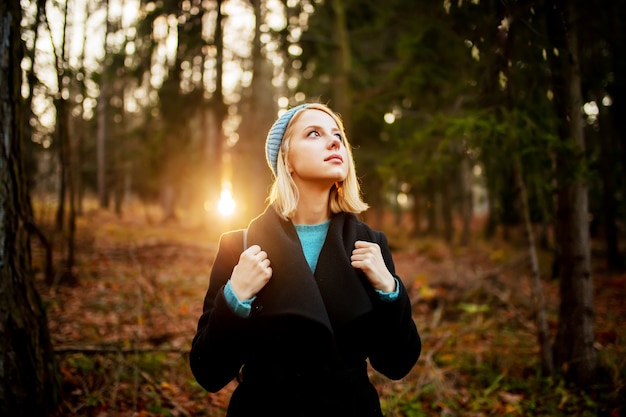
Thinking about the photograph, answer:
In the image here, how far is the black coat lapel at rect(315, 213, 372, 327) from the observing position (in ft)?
5.70

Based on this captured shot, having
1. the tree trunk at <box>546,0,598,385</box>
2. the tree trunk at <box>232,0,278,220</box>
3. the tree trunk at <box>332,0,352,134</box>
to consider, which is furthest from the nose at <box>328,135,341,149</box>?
the tree trunk at <box>232,0,278,220</box>

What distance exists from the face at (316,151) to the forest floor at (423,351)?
114 inches

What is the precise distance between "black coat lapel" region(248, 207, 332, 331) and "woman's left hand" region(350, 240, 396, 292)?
9.4 inches

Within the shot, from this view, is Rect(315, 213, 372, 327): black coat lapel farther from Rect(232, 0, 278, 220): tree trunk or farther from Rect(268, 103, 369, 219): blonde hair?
Rect(232, 0, 278, 220): tree trunk

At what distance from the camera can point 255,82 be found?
12781mm

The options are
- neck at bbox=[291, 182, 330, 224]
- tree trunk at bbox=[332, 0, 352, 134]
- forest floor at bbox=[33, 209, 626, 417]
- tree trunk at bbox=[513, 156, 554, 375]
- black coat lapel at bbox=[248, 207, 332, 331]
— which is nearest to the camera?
black coat lapel at bbox=[248, 207, 332, 331]

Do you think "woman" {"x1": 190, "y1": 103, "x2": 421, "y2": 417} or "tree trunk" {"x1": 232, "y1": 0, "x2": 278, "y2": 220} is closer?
"woman" {"x1": 190, "y1": 103, "x2": 421, "y2": 417}

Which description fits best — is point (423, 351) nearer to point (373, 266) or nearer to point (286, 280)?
point (373, 266)

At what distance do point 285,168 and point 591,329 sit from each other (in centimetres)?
427

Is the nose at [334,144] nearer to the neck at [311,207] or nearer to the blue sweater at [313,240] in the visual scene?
the neck at [311,207]

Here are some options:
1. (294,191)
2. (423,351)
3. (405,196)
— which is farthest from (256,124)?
(294,191)

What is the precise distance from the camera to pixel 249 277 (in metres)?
1.69

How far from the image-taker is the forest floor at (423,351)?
3.84 metres

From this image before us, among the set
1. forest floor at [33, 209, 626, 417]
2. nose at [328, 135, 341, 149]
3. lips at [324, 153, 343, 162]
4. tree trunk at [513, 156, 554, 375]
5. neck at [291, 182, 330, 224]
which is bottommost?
forest floor at [33, 209, 626, 417]
